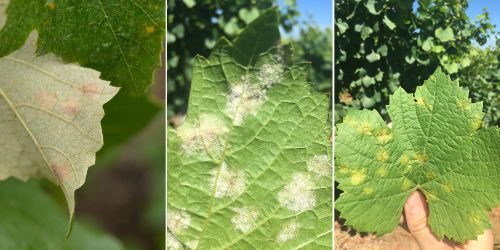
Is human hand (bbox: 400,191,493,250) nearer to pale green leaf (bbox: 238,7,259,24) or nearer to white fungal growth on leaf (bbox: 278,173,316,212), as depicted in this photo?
white fungal growth on leaf (bbox: 278,173,316,212)

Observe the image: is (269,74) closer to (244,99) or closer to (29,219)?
(244,99)

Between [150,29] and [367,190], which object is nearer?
[150,29]

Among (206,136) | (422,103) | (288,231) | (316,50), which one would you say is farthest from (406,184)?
(316,50)

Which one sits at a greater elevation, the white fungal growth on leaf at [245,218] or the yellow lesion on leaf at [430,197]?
the white fungal growth on leaf at [245,218]

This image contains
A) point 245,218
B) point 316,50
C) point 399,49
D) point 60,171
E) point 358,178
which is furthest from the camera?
point 316,50

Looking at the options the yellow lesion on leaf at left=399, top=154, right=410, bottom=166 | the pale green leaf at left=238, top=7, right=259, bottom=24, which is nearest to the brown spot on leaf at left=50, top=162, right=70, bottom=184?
the yellow lesion on leaf at left=399, top=154, right=410, bottom=166

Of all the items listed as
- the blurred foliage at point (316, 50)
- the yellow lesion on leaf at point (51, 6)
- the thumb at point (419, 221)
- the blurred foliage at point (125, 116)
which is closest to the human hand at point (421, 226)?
the thumb at point (419, 221)

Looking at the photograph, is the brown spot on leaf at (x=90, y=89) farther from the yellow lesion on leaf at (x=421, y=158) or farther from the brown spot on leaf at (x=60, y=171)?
the yellow lesion on leaf at (x=421, y=158)
